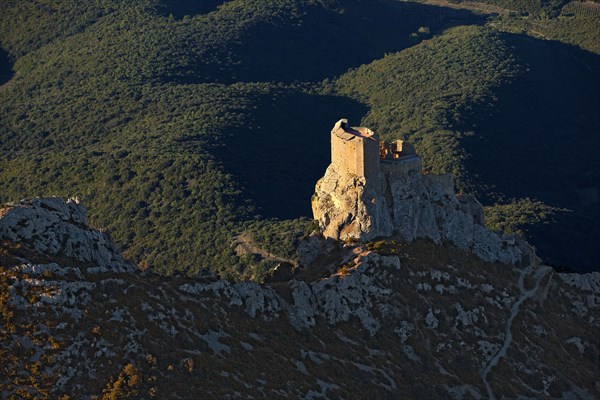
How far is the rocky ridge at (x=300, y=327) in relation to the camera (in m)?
73.9

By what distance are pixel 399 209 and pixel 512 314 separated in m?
9.68

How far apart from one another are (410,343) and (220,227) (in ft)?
179

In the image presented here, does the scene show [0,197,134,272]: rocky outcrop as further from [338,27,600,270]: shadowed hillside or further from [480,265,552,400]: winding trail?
[338,27,600,270]: shadowed hillside

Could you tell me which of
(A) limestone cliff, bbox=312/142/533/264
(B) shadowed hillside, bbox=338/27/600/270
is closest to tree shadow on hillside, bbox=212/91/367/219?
(B) shadowed hillside, bbox=338/27/600/270

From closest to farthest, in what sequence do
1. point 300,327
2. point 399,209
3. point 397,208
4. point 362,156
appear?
point 300,327
point 362,156
point 397,208
point 399,209

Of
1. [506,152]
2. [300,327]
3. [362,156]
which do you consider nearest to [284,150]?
[506,152]

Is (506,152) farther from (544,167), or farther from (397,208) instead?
(397,208)

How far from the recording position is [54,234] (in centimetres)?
8025

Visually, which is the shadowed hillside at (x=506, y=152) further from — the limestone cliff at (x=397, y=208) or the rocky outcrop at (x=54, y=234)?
the rocky outcrop at (x=54, y=234)

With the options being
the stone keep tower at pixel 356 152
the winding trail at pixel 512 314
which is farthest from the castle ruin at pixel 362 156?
the winding trail at pixel 512 314

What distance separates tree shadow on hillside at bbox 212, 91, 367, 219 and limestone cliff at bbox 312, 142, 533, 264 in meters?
48.6

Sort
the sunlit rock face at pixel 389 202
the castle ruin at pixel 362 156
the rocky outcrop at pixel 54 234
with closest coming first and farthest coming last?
the rocky outcrop at pixel 54 234 < the castle ruin at pixel 362 156 < the sunlit rock face at pixel 389 202

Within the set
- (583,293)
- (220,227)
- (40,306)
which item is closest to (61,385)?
(40,306)

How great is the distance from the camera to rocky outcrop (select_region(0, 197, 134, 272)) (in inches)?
3125
